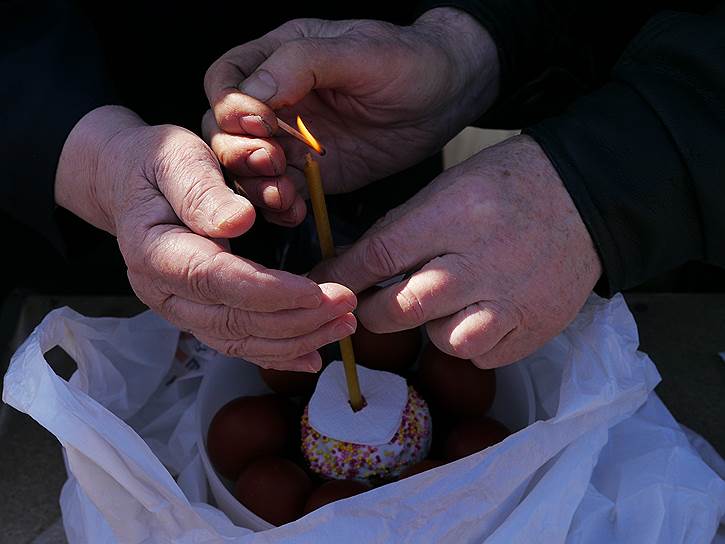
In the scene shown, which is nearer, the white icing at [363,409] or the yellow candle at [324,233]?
the yellow candle at [324,233]

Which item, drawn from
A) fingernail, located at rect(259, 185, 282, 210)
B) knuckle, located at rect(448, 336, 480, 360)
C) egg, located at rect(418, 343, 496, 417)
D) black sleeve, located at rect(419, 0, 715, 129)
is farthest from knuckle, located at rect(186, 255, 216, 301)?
black sleeve, located at rect(419, 0, 715, 129)

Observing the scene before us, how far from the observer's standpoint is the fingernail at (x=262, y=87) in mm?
649

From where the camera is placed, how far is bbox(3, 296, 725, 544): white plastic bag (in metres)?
0.62

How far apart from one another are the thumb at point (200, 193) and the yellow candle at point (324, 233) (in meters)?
0.05

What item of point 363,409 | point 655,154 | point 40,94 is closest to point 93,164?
point 40,94

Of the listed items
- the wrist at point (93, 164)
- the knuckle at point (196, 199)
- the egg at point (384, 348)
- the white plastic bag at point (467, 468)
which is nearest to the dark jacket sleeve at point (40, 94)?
the wrist at point (93, 164)

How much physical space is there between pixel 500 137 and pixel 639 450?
58 centimetres

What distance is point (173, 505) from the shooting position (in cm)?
64

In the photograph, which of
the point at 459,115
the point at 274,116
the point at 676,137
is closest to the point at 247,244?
the point at 459,115

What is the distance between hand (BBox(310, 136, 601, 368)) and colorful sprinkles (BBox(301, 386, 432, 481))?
0.39ft

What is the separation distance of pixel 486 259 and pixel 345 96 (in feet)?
0.79

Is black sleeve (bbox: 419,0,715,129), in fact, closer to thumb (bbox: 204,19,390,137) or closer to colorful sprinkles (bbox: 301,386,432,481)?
thumb (bbox: 204,19,390,137)

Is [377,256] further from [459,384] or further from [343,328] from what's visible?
[459,384]

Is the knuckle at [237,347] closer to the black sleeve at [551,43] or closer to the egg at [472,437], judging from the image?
the egg at [472,437]
